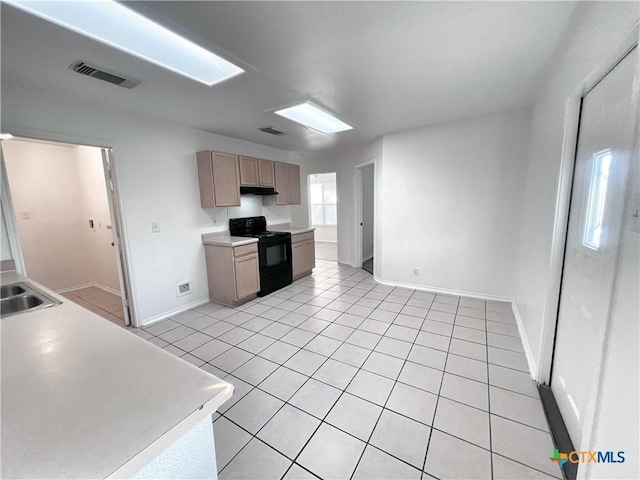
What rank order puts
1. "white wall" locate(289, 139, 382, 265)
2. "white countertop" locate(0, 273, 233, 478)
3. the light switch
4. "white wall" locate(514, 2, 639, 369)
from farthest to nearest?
"white wall" locate(289, 139, 382, 265) → "white wall" locate(514, 2, 639, 369) → the light switch → "white countertop" locate(0, 273, 233, 478)

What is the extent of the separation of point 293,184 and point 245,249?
1916 mm

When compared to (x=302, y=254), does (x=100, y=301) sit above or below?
below

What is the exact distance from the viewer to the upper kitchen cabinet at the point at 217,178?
3.45 meters

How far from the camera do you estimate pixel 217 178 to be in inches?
138

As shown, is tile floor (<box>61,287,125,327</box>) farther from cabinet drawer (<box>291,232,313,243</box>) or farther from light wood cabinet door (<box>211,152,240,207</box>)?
cabinet drawer (<box>291,232,313,243</box>)

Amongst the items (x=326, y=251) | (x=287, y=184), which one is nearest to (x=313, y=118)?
(x=287, y=184)

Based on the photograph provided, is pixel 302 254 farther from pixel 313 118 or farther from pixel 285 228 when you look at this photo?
pixel 313 118

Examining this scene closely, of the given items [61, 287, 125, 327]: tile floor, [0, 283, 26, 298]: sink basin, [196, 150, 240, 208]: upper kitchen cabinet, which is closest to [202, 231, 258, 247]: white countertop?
[196, 150, 240, 208]: upper kitchen cabinet

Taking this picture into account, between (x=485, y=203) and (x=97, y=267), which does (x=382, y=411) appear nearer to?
(x=485, y=203)

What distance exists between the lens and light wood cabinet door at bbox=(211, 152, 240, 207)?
3482 millimetres

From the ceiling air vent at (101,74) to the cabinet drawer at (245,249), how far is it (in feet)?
6.40

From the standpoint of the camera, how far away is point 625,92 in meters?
1.15

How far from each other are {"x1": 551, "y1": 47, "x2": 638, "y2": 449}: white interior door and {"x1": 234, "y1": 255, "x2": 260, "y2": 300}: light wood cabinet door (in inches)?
127

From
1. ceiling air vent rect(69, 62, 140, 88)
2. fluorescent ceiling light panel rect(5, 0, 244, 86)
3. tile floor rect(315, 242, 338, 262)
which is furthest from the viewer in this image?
tile floor rect(315, 242, 338, 262)
